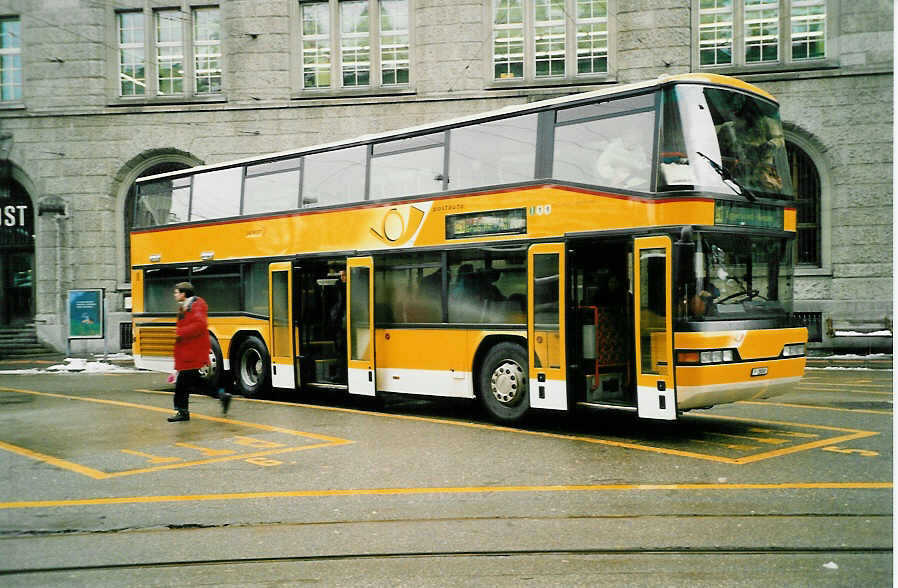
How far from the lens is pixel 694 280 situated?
920 centimetres

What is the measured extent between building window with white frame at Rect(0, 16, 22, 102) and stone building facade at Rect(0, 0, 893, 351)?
41.5 inches

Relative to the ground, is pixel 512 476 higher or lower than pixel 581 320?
lower

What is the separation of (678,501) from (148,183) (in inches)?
521

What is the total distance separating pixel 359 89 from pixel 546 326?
52.7ft

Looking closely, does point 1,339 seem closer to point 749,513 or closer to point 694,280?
point 694,280

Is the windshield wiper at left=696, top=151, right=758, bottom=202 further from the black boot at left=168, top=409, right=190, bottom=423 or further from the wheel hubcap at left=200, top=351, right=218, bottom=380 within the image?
the wheel hubcap at left=200, top=351, right=218, bottom=380

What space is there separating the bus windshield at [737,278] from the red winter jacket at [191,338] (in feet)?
19.9

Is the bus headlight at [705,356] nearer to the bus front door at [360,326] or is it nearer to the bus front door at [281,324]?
the bus front door at [360,326]

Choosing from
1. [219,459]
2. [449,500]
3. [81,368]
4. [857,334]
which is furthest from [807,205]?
[449,500]

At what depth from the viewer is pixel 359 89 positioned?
82.0 feet

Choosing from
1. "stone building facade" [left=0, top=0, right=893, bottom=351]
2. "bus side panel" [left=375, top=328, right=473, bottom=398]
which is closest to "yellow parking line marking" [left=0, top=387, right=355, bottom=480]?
"bus side panel" [left=375, top=328, right=473, bottom=398]

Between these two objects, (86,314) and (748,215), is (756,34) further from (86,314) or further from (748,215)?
(86,314)

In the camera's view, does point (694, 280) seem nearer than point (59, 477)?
No

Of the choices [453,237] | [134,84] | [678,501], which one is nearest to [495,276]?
[453,237]
